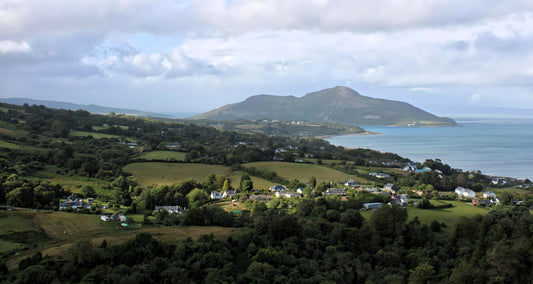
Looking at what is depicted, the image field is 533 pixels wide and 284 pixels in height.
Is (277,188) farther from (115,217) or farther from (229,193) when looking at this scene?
(115,217)

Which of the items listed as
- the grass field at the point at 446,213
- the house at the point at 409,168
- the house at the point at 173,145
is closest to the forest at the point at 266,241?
the grass field at the point at 446,213

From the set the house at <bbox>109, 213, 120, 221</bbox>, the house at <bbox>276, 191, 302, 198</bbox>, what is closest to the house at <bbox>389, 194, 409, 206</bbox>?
the house at <bbox>276, 191, 302, 198</bbox>

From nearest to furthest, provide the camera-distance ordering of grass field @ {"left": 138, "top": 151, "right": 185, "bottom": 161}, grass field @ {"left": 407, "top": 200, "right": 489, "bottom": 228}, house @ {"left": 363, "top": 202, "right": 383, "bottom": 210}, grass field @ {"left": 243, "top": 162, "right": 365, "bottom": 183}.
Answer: grass field @ {"left": 407, "top": 200, "right": 489, "bottom": 228}
house @ {"left": 363, "top": 202, "right": 383, "bottom": 210}
grass field @ {"left": 243, "top": 162, "right": 365, "bottom": 183}
grass field @ {"left": 138, "top": 151, "right": 185, "bottom": 161}

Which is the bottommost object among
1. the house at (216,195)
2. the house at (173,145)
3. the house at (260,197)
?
the house at (216,195)

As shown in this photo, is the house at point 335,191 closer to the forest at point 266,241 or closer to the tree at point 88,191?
the forest at point 266,241

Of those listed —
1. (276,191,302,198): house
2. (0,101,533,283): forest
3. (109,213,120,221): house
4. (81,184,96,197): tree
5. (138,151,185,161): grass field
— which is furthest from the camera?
(138,151,185,161): grass field

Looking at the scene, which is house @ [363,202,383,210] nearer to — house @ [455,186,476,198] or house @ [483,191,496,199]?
house @ [455,186,476,198]

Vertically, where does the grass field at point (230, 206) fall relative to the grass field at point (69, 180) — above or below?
below
